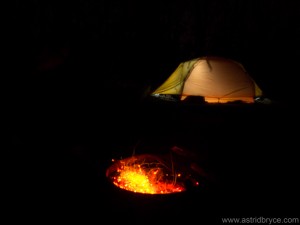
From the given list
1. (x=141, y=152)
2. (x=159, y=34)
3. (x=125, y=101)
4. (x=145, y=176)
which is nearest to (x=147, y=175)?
(x=145, y=176)

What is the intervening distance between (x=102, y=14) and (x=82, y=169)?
819 cm

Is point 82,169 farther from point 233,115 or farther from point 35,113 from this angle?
point 233,115

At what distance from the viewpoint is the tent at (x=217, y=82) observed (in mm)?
5773

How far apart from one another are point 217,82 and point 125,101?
2842mm

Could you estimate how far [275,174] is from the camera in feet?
12.6

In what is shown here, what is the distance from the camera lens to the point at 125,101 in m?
7.48

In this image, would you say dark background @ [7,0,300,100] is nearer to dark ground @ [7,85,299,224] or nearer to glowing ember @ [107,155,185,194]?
dark ground @ [7,85,299,224]

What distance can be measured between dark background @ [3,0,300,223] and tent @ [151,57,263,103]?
1.35ft

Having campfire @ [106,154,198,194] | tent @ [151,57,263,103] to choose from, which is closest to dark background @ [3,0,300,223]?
campfire @ [106,154,198,194]

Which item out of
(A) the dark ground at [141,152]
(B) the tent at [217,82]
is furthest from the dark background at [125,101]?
(B) the tent at [217,82]

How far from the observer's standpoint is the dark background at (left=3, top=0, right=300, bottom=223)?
3.40 metres

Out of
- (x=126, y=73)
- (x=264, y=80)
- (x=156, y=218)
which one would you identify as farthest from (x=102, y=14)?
(x=156, y=218)

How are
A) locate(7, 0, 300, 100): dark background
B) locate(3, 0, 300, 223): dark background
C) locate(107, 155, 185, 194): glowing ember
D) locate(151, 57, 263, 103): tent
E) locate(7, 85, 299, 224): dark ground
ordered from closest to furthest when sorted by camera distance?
locate(107, 155, 185, 194): glowing ember
locate(7, 85, 299, 224): dark ground
locate(3, 0, 300, 223): dark background
locate(151, 57, 263, 103): tent
locate(7, 0, 300, 100): dark background

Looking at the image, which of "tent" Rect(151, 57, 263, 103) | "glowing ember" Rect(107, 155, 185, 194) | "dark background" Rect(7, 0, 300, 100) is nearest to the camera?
"glowing ember" Rect(107, 155, 185, 194)
